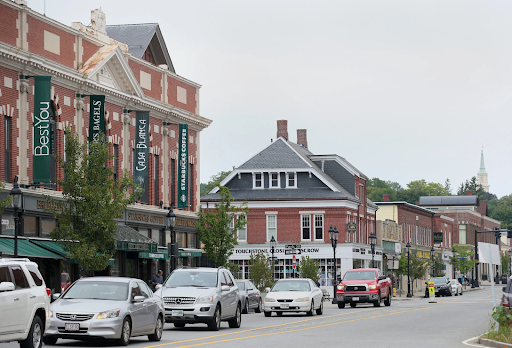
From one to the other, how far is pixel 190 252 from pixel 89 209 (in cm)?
1821

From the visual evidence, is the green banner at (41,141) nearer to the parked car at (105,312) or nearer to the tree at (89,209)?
the tree at (89,209)

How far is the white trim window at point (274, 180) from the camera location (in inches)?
2930

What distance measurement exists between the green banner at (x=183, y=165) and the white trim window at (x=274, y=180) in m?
25.7

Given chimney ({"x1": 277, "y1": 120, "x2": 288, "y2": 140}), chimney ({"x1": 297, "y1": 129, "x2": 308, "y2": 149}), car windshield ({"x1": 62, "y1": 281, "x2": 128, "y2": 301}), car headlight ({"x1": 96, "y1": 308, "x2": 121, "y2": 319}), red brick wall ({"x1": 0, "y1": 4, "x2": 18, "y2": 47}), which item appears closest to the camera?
car headlight ({"x1": 96, "y1": 308, "x2": 121, "y2": 319})

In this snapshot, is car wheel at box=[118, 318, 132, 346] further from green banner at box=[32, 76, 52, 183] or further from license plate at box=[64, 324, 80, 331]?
green banner at box=[32, 76, 52, 183]

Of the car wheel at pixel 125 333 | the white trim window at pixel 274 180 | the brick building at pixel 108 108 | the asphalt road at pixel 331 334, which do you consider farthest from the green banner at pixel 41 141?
the white trim window at pixel 274 180

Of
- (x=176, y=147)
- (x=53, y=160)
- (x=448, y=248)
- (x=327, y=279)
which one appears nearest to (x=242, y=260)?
(x=327, y=279)

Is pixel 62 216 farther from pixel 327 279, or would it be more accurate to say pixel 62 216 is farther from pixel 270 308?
pixel 327 279

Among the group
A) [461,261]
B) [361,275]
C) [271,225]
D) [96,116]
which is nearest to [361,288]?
[361,275]

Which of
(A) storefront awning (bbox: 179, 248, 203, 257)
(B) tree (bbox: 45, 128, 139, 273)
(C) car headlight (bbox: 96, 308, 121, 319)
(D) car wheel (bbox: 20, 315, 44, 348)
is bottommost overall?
(D) car wheel (bbox: 20, 315, 44, 348)

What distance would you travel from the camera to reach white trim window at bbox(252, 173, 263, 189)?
74625 mm

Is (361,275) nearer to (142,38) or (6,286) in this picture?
(142,38)

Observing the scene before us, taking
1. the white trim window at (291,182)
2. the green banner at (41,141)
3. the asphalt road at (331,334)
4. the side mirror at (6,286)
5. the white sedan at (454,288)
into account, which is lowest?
the white sedan at (454,288)

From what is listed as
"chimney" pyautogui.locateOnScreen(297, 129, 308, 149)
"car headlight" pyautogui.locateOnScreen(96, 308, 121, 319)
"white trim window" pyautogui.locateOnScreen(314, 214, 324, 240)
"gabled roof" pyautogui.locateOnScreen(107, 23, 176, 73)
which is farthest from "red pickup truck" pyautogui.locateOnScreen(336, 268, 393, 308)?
"chimney" pyautogui.locateOnScreen(297, 129, 308, 149)
